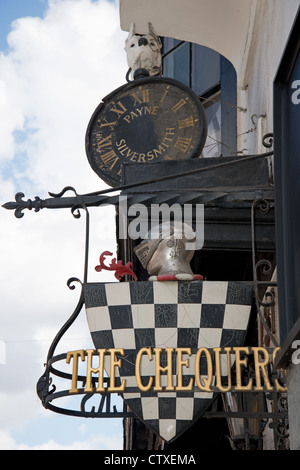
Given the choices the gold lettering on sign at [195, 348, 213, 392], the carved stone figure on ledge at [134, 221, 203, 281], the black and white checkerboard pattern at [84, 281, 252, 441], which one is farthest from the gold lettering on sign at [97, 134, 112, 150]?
the gold lettering on sign at [195, 348, 213, 392]

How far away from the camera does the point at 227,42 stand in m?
8.99

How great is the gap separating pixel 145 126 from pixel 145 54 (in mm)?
1517

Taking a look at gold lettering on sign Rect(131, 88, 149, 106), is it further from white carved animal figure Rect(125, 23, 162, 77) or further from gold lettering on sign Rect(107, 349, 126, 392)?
gold lettering on sign Rect(107, 349, 126, 392)

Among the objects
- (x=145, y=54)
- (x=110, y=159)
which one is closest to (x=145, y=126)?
(x=110, y=159)

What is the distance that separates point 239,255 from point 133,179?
44.5 inches

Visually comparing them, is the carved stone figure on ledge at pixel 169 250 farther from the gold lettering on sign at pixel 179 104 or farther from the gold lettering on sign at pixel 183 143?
the gold lettering on sign at pixel 179 104

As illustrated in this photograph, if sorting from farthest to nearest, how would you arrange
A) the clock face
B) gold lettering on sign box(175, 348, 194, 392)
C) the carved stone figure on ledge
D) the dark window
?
the dark window, the clock face, the carved stone figure on ledge, gold lettering on sign box(175, 348, 194, 392)

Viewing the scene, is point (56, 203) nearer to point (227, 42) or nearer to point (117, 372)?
point (117, 372)

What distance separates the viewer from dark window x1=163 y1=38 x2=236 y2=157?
9711 millimetres

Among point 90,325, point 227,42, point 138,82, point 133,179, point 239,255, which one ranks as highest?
point 227,42

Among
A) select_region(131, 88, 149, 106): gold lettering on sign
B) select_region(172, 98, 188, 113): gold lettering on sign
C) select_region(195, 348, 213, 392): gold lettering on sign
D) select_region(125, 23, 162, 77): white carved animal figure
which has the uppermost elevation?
select_region(125, 23, 162, 77): white carved animal figure

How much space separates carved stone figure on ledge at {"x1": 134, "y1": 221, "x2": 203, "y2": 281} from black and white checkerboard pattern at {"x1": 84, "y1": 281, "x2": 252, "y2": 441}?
13 centimetres
